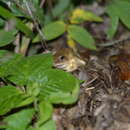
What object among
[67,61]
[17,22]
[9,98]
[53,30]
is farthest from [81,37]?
[9,98]

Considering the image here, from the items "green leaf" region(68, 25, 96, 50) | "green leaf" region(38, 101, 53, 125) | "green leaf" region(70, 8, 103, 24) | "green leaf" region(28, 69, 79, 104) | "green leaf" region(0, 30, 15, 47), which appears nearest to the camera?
"green leaf" region(38, 101, 53, 125)

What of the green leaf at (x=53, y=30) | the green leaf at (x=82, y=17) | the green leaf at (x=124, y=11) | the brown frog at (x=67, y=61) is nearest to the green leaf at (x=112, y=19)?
the green leaf at (x=124, y=11)

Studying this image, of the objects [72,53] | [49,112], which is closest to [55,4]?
[72,53]

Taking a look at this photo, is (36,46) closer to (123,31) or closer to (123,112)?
(123,31)

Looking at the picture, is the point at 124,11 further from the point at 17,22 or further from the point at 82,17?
the point at 17,22

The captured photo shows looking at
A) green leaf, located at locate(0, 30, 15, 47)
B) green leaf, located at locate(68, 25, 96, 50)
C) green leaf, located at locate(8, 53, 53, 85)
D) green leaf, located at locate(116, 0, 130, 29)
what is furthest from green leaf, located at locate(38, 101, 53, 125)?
green leaf, located at locate(116, 0, 130, 29)

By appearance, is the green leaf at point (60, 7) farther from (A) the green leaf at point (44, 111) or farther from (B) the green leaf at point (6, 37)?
(A) the green leaf at point (44, 111)

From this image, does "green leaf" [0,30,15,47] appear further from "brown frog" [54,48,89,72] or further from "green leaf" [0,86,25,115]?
"green leaf" [0,86,25,115]
